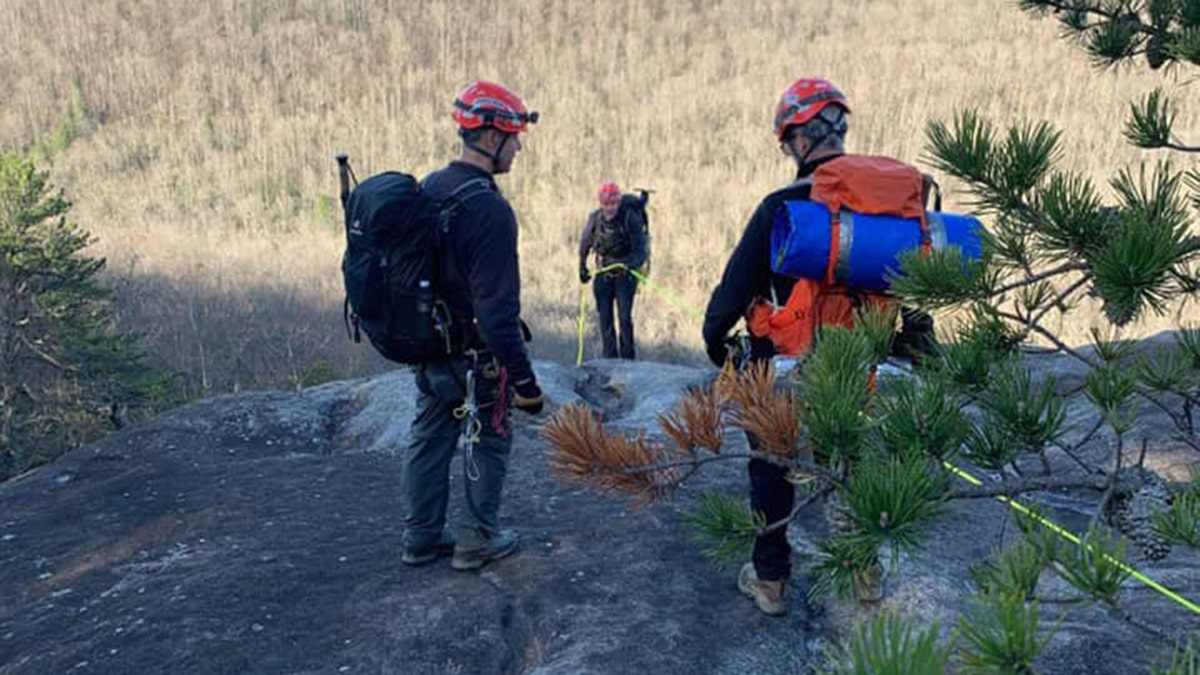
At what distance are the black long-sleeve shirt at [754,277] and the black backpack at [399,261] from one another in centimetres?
117

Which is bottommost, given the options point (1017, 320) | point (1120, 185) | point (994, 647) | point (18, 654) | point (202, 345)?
point (202, 345)

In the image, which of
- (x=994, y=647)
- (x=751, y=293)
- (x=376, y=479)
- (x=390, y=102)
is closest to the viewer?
(x=994, y=647)

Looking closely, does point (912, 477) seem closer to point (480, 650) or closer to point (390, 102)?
point (480, 650)

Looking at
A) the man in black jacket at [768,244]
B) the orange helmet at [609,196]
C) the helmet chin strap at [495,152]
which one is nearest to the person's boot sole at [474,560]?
the man in black jacket at [768,244]

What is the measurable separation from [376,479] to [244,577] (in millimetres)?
2012

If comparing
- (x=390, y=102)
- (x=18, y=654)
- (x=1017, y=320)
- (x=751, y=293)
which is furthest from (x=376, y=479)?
(x=390, y=102)

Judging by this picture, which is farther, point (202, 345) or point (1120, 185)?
point (202, 345)

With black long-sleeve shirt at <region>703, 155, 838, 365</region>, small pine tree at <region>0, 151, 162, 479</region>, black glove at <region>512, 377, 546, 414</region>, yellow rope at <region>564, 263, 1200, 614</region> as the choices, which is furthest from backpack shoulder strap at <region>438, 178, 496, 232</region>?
small pine tree at <region>0, 151, 162, 479</region>

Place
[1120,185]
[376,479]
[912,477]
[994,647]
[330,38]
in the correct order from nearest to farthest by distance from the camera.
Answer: [994,647], [912,477], [1120,185], [376,479], [330,38]

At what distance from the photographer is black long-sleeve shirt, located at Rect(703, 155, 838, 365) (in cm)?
349

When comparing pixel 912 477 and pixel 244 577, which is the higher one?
pixel 912 477

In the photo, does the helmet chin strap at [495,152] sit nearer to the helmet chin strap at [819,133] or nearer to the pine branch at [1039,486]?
the helmet chin strap at [819,133]

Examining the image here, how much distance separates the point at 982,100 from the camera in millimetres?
25734

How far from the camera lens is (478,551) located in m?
4.70
